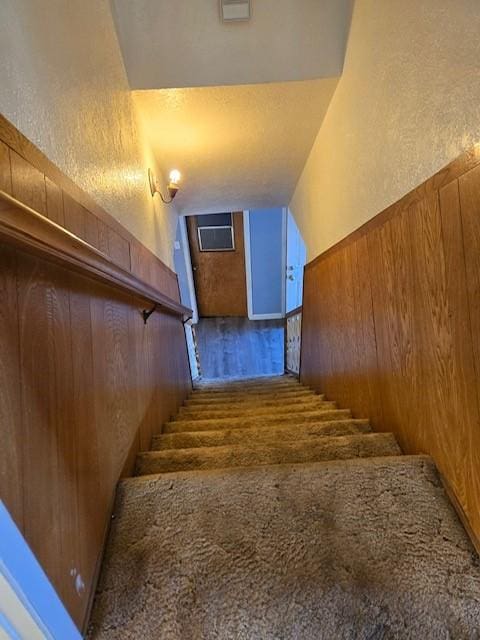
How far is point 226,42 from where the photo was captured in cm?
212

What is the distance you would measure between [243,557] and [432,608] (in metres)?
0.44

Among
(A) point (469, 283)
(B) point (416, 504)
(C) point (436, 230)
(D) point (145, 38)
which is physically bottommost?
(B) point (416, 504)

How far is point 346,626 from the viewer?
886mm

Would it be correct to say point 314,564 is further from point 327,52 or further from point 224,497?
point 327,52

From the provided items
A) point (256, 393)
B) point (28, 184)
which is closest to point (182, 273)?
point (256, 393)

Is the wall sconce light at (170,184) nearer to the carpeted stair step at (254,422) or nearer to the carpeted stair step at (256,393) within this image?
the carpeted stair step at (254,422)

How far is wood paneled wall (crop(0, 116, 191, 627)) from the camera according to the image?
0.74 metres

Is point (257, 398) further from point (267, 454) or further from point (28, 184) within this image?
point (28, 184)

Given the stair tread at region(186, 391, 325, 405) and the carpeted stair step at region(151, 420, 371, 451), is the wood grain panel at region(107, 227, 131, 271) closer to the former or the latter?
the carpeted stair step at region(151, 420, 371, 451)

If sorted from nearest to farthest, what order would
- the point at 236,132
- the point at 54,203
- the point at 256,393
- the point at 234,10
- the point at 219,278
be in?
the point at 54,203 → the point at 234,10 → the point at 236,132 → the point at 256,393 → the point at 219,278

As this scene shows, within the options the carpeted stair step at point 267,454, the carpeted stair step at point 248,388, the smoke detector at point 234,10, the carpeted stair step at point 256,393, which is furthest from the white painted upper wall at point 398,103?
the carpeted stair step at point 248,388

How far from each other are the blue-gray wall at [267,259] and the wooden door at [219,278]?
0.91ft

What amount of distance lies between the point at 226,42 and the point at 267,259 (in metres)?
4.20

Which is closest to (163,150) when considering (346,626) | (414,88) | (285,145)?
(285,145)
